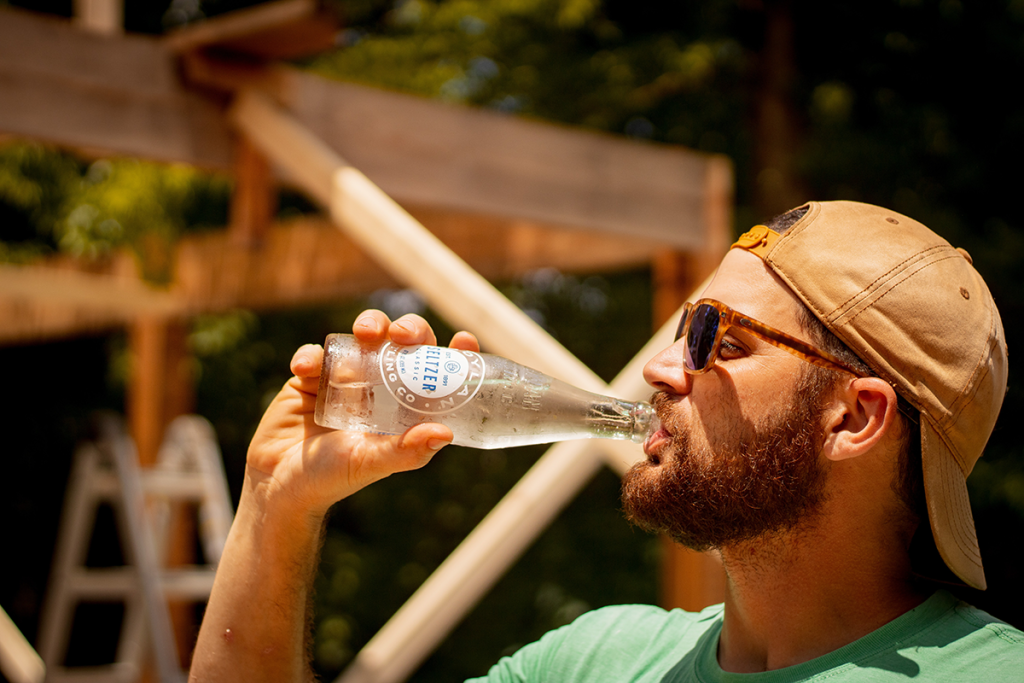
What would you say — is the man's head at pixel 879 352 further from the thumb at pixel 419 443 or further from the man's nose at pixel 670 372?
the thumb at pixel 419 443

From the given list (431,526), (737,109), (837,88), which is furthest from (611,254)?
(431,526)

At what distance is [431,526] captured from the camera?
859cm

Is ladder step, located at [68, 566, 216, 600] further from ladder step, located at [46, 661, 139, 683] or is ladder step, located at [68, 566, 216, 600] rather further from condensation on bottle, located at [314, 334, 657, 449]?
condensation on bottle, located at [314, 334, 657, 449]

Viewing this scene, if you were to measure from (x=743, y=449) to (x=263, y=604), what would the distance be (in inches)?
31.6

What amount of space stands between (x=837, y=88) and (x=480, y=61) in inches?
106

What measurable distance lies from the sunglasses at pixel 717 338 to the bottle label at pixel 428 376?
37 centimetres

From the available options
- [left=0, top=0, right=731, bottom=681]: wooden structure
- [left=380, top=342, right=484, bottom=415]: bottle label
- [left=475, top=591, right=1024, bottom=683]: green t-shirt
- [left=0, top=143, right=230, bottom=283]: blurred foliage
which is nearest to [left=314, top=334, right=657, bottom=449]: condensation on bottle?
[left=380, top=342, right=484, bottom=415]: bottle label

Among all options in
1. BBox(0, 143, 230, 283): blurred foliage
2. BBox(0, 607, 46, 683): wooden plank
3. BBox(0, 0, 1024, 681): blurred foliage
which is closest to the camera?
BBox(0, 607, 46, 683): wooden plank

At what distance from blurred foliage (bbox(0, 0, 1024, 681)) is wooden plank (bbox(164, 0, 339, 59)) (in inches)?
104

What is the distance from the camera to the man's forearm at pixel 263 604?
157 cm

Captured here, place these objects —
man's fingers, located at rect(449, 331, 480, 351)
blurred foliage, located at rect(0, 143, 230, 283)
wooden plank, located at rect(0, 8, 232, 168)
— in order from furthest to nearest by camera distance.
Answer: blurred foliage, located at rect(0, 143, 230, 283), wooden plank, located at rect(0, 8, 232, 168), man's fingers, located at rect(449, 331, 480, 351)

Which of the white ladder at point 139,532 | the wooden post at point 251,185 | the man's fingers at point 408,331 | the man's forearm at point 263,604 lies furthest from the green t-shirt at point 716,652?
the white ladder at point 139,532

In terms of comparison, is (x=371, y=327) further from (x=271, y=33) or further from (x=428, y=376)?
(x=271, y=33)

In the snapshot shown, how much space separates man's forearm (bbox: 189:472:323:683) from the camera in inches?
61.7
